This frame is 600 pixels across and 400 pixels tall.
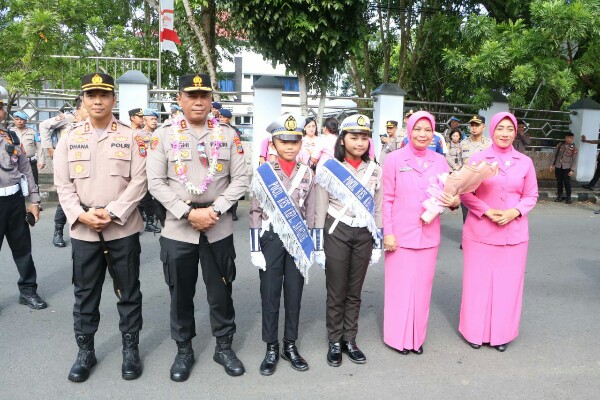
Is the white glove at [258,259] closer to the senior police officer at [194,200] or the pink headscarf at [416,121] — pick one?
the senior police officer at [194,200]

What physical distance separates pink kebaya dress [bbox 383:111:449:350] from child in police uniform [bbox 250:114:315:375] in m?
0.65

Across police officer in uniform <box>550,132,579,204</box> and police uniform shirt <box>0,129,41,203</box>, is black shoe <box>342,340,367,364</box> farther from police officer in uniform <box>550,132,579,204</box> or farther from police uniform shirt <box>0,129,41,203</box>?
police officer in uniform <box>550,132,579,204</box>

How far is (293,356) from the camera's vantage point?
3.83 m

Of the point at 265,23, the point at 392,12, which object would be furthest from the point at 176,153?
the point at 392,12

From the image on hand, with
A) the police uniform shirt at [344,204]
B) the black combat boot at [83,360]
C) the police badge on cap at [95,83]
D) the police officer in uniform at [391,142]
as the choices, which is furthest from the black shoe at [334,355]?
the police officer in uniform at [391,142]

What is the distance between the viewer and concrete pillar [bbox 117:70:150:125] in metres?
11.8

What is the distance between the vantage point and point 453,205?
3867 millimetres

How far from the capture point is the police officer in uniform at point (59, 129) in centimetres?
667

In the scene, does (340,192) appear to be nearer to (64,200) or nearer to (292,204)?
(292,204)

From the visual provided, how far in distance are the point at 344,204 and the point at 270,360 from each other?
1.21m

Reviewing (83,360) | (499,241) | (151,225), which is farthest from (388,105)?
(83,360)

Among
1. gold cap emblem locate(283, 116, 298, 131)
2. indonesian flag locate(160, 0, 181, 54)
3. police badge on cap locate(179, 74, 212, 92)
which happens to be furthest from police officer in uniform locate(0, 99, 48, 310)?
indonesian flag locate(160, 0, 181, 54)

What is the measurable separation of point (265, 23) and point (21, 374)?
25.2ft

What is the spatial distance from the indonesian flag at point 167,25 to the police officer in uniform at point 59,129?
5874 millimetres
